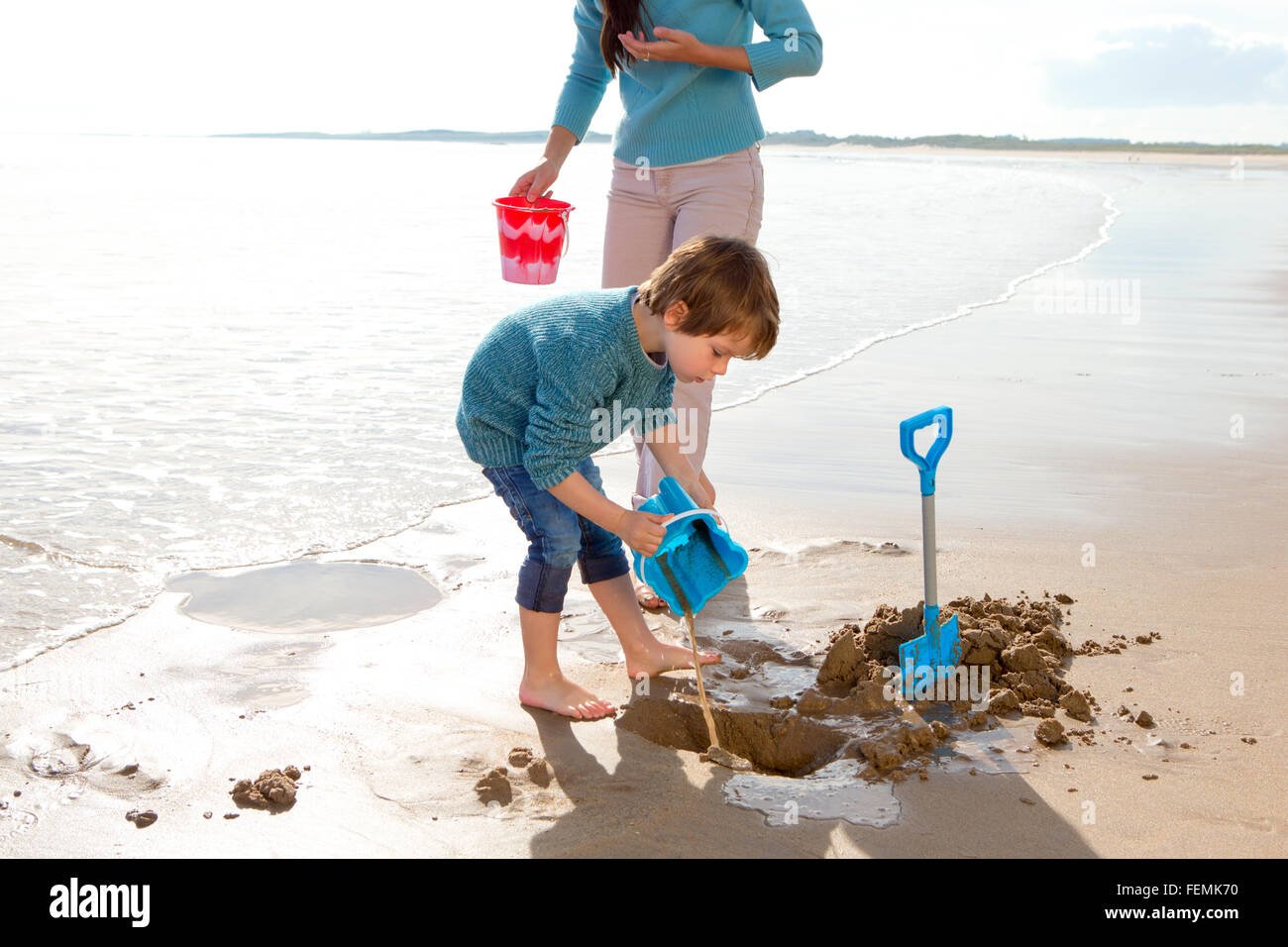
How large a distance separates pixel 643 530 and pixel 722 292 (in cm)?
54

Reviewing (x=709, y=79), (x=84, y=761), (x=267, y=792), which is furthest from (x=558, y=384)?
(x=709, y=79)

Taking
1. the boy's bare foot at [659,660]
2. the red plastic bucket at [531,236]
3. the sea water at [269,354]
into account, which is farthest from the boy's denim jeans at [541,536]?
the red plastic bucket at [531,236]

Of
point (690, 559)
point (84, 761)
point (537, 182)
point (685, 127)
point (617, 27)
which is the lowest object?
point (84, 761)

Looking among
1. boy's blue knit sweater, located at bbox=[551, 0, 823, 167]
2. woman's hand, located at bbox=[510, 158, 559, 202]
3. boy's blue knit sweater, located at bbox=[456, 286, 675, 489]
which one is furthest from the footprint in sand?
boy's blue knit sweater, located at bbox=[551, 0, 823, 167]

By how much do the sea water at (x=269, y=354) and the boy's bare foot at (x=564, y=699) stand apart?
115 cm

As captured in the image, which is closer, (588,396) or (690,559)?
(588,396)

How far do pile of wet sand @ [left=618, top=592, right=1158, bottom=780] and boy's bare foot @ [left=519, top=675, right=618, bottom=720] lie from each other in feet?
0.23

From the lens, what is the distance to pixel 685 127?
3.62 metres

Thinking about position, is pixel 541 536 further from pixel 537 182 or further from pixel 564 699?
pixel 537 182

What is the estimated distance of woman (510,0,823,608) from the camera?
353 cm

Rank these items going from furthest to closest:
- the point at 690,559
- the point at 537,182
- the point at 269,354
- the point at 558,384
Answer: the point at 269,354
the point at 537,182
the point at 690,559
the point at 558,384

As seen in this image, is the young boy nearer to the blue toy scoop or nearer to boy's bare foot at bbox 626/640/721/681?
boy's bare foot at bbox 626/640/721/681

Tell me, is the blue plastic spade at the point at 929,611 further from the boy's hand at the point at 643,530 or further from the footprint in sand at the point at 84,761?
the footprint in sand at the point at 84,761
